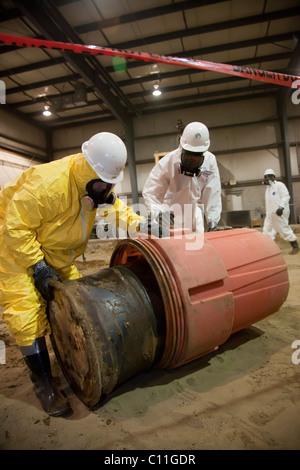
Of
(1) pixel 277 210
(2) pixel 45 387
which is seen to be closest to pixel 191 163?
(2) pixel 45 387

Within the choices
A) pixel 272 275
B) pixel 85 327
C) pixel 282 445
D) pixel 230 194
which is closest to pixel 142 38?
pixel 230 194

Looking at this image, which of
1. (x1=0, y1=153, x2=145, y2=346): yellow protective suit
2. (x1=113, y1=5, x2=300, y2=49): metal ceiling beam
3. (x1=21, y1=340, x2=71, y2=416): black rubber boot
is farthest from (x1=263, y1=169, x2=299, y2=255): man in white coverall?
(x1=21, y1=340, x2=71, y2=416): black rubber boot

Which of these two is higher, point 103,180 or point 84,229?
point 103,180

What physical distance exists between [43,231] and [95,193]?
440 mm

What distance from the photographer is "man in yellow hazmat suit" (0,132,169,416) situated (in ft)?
5.48

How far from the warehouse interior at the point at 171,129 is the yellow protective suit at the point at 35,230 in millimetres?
571

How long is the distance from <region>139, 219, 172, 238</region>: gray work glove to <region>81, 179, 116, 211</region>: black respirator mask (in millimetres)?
411

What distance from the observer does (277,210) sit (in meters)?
6.47

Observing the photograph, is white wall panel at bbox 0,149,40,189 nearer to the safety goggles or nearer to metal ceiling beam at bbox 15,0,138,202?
metal ceiling beam at bbox 15,0,138,202

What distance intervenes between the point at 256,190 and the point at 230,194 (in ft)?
3.53

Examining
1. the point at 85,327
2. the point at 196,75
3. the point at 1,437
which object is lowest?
the point at 1,437

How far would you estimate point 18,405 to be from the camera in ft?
5.55

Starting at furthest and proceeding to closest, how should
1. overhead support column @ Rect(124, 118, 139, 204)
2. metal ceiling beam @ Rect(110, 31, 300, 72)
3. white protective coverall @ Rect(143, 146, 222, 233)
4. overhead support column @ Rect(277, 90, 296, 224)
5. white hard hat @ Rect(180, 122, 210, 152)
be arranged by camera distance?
overhead support column @ Rect(124, 118, 139, 204) → overhead support column @ Rect(277, 90, 296, 224) → metal ceiling beam @ Rect(110, 31, 300, 72) → white protective coverall @ Rect(143, 146, 222, 233) → white hard hat @ Rect(180, 122, 210, 152)
